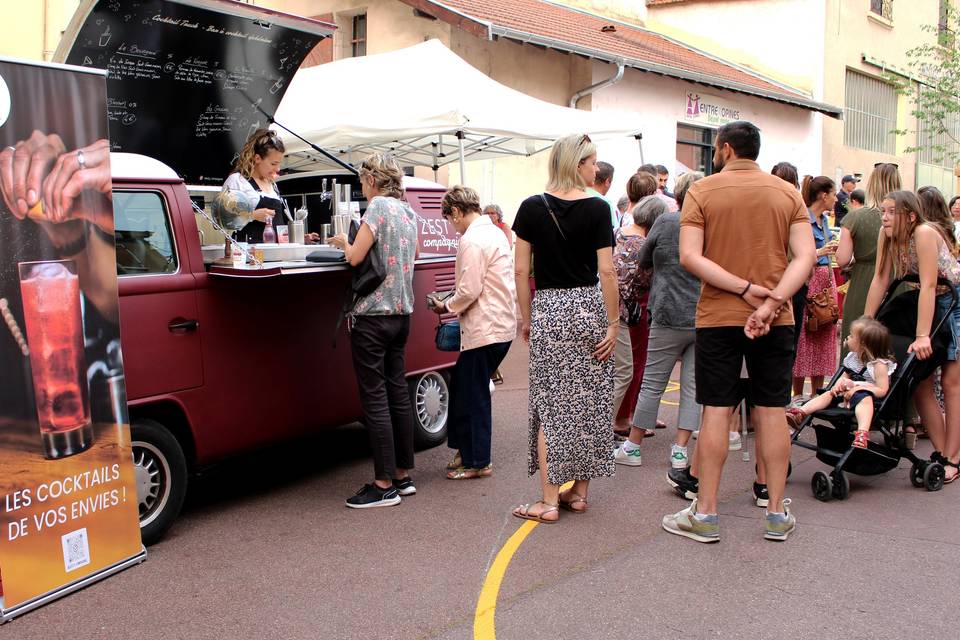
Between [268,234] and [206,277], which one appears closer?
[206,277]

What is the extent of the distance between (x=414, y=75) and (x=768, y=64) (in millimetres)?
14134

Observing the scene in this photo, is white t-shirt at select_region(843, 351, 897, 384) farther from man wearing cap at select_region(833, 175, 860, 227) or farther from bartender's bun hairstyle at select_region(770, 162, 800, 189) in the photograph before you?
man wearing cap at select_region(833, 175, 860, 227)

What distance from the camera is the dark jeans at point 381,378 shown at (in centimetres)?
559

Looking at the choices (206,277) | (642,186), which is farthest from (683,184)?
(206,277)

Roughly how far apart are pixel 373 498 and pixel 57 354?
2086 mm

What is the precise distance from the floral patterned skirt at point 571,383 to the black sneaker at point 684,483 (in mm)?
639

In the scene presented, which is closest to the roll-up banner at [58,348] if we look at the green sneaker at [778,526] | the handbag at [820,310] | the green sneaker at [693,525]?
the green sneaker at [693,525]

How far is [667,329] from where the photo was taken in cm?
636

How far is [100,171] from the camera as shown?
4.43 meters

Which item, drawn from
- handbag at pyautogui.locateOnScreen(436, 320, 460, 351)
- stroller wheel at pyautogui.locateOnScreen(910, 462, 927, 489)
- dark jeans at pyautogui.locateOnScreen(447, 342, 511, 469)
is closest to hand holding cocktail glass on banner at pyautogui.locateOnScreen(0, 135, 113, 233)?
handbag at pyautogui.locateOnScreen(436, 320, 460, 351)

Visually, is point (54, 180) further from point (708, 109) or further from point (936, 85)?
point (936, 85)

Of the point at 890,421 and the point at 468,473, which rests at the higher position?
the point at 890,421

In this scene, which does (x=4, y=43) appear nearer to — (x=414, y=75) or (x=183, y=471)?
(x=414, y=75)

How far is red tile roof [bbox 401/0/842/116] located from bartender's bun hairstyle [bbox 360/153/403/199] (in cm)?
811
